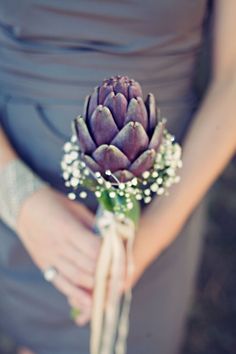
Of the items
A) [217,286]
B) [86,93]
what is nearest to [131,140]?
[86,93]

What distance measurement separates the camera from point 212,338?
143cm

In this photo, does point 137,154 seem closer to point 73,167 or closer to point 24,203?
point 73,167

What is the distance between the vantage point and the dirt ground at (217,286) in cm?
143

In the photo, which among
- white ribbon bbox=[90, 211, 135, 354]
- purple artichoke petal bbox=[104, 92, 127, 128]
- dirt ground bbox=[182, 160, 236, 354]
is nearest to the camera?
purple artichoke petal bbox=[104, 92, 127, 128]

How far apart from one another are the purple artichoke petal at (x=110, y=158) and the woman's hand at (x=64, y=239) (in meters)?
0.25

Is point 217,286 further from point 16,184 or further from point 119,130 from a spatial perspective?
point 119,130

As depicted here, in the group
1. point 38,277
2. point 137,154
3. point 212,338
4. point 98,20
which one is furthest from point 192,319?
point 137,154

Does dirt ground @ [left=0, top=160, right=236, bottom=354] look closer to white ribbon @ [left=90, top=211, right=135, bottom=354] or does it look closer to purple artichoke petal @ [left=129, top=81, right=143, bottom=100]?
white ribbon @ [left=90, top=211, right=135, bottom=354]

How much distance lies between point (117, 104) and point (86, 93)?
11.7 inches

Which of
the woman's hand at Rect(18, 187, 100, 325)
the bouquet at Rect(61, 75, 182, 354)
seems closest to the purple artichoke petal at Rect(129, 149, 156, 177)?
the bouquet at Rect(61, 75, 182, 354)

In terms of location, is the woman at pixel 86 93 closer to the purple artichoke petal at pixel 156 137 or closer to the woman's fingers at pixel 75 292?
the woman's fingers at pixel 75 292

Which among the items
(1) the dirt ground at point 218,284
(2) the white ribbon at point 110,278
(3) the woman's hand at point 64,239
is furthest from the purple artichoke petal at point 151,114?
(1) the dirt ground at point 218,284

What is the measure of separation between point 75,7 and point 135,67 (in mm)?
100

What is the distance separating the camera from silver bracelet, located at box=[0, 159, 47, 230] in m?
0.84
